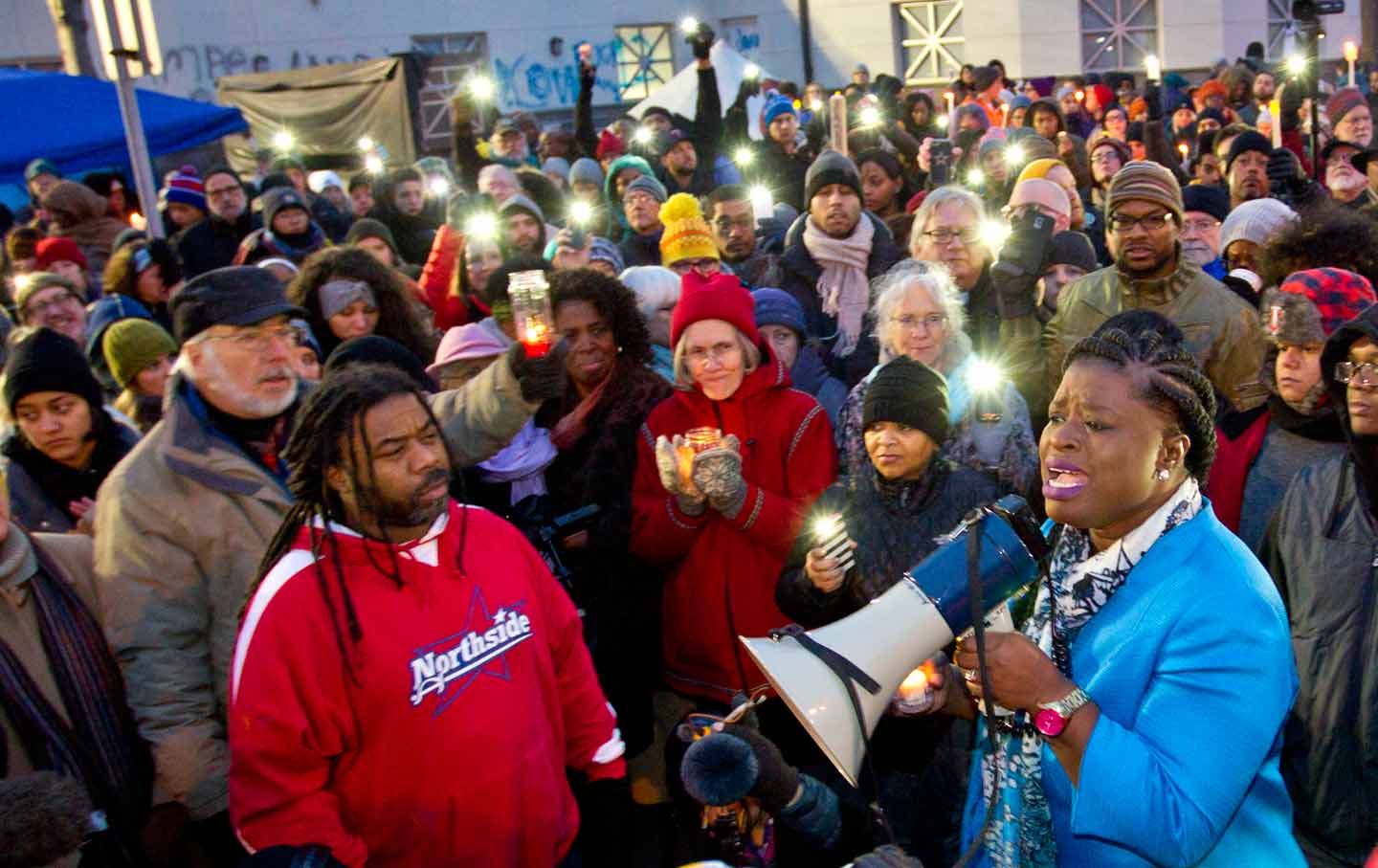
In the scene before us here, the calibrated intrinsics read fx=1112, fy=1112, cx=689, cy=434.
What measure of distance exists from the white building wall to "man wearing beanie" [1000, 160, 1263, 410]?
19282 mm

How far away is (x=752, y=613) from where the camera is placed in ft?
10.8

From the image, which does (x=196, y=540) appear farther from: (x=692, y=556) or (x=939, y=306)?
(x=939, y=306)

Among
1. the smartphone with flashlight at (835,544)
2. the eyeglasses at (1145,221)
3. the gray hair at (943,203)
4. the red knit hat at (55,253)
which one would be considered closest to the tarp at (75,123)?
the red knit hat at (55,253)

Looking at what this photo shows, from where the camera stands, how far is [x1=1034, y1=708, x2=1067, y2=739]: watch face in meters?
1.63

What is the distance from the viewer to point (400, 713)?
213 cm

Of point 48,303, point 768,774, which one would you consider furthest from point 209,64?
point 768,774

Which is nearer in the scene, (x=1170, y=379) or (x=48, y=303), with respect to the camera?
(x=1170, y=379)

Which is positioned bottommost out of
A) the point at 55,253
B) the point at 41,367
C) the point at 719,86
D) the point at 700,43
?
the point at 41,367

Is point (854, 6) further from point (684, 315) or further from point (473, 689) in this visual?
point (473, 689)

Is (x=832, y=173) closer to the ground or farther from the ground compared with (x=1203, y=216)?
farther from the ground

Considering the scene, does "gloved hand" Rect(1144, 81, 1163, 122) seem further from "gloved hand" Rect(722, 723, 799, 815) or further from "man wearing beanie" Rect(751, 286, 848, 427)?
"gloved hand" Rect(722, 723, 799, 815)

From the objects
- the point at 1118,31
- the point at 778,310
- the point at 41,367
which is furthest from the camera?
the point at 1118,31

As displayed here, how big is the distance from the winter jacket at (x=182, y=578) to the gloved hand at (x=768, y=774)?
44.9 inches

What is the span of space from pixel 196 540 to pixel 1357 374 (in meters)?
2.66
